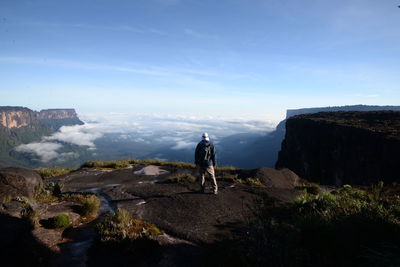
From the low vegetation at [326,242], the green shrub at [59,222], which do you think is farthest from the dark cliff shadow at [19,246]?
the low vegetation at [326,242]

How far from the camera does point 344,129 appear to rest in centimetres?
5281

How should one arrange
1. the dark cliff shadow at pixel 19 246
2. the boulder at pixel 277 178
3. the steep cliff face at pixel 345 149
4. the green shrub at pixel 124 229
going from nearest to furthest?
1. the dark cliff shadow at pixel 19 246
2. the green shrub at pixel 124 229
3. the boulder at pixel 277 178
4. the steep cliff face at pixel 345 149

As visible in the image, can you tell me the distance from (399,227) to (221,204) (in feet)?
19.5

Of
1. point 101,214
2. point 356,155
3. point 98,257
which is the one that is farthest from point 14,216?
point 356,155

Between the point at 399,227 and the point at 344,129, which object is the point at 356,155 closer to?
the point at 344,129

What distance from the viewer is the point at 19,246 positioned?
733cm

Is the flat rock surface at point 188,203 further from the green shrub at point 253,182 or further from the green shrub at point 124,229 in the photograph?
the green shrub at point 253,182

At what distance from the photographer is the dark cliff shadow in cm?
670

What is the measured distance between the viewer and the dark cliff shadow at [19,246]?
22.0 ft

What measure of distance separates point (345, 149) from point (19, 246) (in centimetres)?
5489

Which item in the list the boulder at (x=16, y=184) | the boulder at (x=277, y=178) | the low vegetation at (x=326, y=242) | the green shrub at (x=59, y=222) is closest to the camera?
the low vegetation at (x=326, y=242)

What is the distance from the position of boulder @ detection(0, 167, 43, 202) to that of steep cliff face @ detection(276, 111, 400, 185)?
2932 centimetres

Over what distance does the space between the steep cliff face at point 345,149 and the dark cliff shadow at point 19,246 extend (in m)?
30.0

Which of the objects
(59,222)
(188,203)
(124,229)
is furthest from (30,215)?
(188,203)
